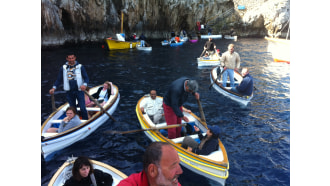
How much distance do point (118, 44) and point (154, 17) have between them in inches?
617

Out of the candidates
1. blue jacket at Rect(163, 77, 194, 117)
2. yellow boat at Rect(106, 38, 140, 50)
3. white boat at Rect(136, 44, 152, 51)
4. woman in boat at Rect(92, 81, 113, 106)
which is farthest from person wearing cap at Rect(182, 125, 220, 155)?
yellow boat at Rect(106, 38, 140, 50)

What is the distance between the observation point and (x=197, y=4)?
46688mm

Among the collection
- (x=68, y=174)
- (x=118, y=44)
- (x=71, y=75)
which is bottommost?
(x=68, y=174)

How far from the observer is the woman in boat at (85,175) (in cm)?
402

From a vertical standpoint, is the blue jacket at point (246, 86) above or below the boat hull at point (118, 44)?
below

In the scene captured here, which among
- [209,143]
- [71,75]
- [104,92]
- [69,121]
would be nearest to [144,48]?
[104,92]

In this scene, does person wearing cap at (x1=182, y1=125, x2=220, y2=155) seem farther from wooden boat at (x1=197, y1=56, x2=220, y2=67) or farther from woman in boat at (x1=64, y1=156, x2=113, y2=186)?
wooden boat at (x1=197, y1=56, x2=220, y2=67)

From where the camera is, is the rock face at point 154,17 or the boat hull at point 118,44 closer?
the rock face at point 154,17

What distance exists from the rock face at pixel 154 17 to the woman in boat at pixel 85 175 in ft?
75.6

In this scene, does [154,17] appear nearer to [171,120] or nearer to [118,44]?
[118,44]

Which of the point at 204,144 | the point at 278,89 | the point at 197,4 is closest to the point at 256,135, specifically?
the point at 204,144

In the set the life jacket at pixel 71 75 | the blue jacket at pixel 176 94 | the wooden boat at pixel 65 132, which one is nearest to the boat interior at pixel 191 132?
the blue jacket at pixel 176 94

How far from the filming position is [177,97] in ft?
18.2

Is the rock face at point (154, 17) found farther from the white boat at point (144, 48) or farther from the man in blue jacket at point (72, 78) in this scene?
the man in blue jacket at point (72, 78)
